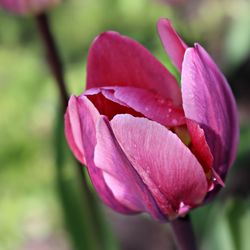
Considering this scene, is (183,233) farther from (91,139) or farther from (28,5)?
(28,5)

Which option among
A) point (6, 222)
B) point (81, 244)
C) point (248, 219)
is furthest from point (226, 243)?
point (6, 222)

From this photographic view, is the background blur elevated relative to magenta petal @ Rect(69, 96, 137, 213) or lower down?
lower down

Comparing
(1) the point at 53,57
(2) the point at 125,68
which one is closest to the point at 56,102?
(1) the point at 53,57

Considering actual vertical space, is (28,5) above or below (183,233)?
above

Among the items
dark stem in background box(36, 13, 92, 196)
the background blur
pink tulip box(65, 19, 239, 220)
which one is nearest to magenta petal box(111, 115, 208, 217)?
pink tulip box(65, 19, 239, 220)

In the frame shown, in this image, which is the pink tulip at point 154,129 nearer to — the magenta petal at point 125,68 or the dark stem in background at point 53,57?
the magenta petal at point 125,68

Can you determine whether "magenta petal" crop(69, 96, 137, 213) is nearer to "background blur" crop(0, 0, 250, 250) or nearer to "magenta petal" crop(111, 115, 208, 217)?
"magenta petal" crop(111, 115, 208, 217)

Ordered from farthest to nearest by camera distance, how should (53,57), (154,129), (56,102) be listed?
(56,102) → (53,57) → (154,129)

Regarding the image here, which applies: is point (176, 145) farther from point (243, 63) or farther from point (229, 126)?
point (243, 63)
